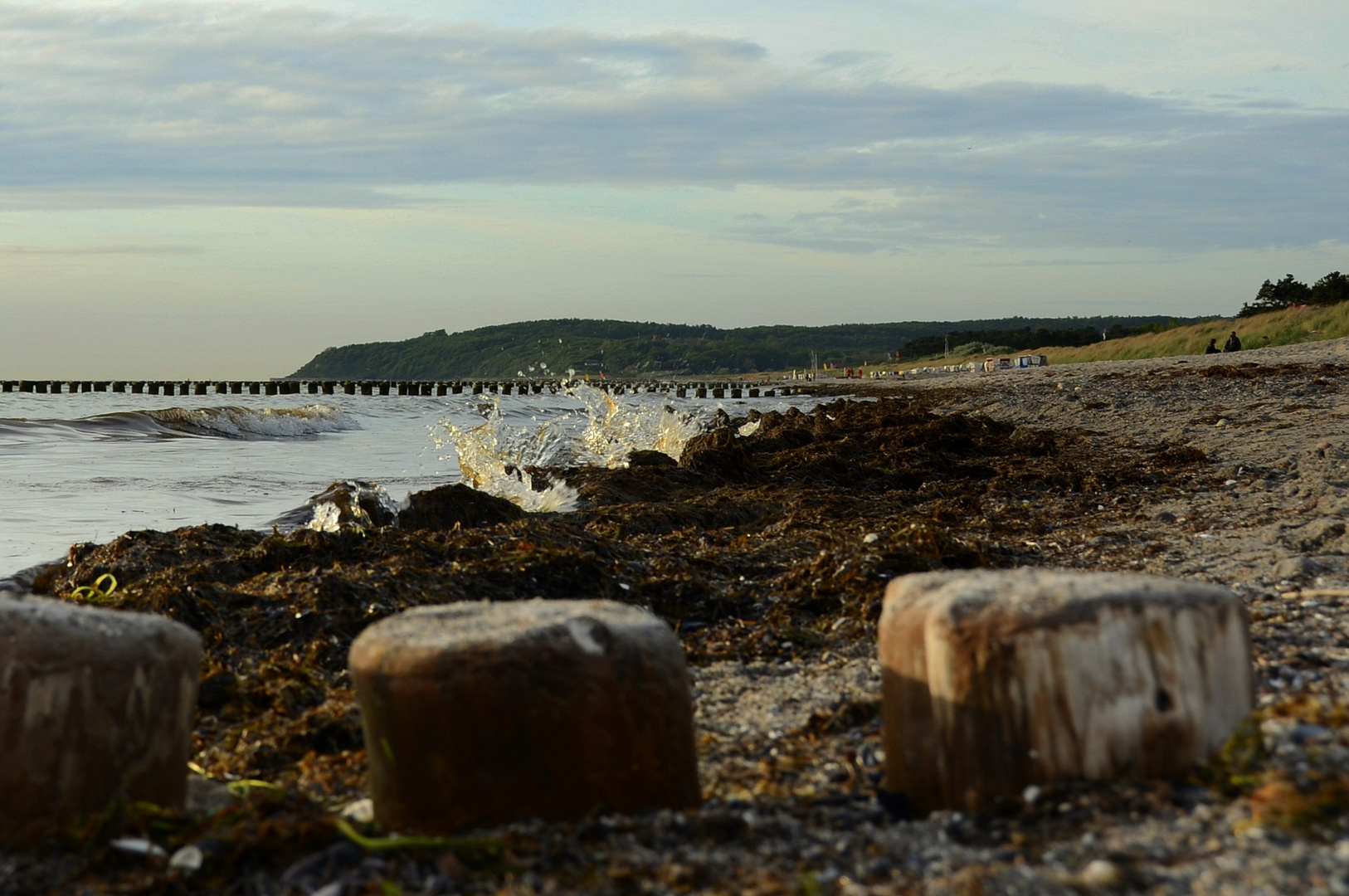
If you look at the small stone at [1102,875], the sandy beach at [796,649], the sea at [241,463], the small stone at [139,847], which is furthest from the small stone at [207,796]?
the sea at [241,463]

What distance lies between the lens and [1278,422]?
13.9 meters

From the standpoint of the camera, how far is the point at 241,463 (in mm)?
18000

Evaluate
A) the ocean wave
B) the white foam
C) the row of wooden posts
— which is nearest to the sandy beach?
the ocean wave

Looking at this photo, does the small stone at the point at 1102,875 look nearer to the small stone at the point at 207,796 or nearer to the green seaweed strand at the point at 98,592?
the small stone at the point at 207,796

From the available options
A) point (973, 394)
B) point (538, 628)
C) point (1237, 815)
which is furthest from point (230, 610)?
point (973, 394)

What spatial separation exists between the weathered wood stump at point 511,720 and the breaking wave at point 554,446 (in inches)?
298

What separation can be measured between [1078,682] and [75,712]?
7.88 feet

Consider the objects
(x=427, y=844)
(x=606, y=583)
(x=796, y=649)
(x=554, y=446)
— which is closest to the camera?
(x=427, y=844)

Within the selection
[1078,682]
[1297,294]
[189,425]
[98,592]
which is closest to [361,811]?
[1078,682]

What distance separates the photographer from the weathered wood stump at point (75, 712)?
9.14 ft

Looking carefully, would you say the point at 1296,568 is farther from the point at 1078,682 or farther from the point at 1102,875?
A: the point at 1102,875

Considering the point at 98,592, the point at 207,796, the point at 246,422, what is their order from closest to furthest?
the point at 207,796 → the point at 98,592 → the point at 246,422

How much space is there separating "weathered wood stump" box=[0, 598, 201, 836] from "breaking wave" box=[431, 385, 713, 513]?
7.52 m

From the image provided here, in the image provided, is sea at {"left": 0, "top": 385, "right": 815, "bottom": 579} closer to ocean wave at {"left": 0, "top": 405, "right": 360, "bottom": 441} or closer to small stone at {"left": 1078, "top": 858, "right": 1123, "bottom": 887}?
ocean wave at {"left": 0, "top": 405, "right": 360, "bottom": 441}
